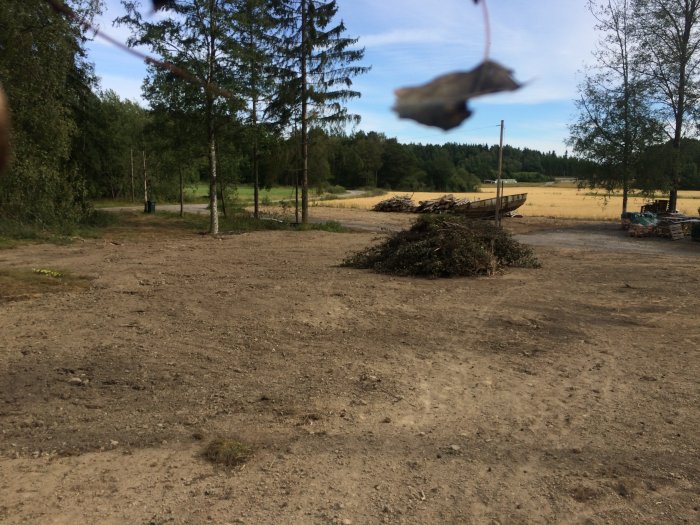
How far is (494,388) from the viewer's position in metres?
5.70

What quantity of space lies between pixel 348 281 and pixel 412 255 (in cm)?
208

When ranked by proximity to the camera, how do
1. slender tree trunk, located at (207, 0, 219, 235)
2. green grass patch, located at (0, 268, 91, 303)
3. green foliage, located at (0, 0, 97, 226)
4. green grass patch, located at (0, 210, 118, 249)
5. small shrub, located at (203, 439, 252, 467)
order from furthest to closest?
green grass patch, located at (0, 210, 118, 249) → slender tree trunk, located at (207, 0, 219, 235) → green foliage, located at (0, 0, 97, 226) → green grass patch, located at (0, 268, 91, 303) → small shrub, located at (203, 439, 252, 467)

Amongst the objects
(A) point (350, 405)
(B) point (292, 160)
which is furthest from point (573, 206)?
(A) point (350, 405)

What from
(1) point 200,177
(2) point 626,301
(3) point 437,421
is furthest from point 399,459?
(1) point 200,177

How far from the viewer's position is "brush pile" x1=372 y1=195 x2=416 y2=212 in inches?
1829

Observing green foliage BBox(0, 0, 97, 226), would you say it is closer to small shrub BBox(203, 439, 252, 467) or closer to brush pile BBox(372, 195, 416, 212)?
small shrub BBox(203, 439, 252, 467)

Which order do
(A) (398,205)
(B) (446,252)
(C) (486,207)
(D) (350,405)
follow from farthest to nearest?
(A) (398,205), (C) (486,207), (B) (446,252), (D) (350,405)

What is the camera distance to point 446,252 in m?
12.9

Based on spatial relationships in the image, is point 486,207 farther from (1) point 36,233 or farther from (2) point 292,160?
(1) point 36,233

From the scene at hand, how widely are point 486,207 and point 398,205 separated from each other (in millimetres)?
10783

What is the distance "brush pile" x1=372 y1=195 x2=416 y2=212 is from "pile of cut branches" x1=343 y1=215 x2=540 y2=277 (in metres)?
31.6

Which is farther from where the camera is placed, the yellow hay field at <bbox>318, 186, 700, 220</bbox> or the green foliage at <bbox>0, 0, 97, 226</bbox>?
the yellow hay field at <bbox>318, 186, 700, 220</bbox>

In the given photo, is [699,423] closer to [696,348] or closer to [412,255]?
[696,348]

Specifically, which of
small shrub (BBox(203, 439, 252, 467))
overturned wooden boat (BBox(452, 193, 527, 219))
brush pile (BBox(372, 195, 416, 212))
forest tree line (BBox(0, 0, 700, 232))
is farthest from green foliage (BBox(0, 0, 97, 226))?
brush pile (BBox(372, 195, 416, 212))
